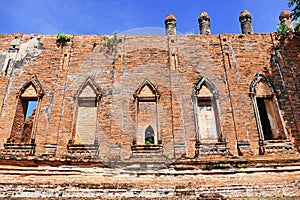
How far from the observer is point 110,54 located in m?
11.5

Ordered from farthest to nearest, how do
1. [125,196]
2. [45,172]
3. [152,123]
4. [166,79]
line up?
[152,123]
[166,79]
[45,172]
[125,196]

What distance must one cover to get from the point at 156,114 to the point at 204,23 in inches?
187

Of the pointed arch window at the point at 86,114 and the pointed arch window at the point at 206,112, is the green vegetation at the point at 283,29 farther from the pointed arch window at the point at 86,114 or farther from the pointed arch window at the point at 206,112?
the pointed arch window at the point at 86,114

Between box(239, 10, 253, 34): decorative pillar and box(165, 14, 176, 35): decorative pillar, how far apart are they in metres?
2.84

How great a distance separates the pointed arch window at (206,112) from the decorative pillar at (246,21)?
3141 mm

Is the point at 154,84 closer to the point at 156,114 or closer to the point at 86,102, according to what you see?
the point at 156,114

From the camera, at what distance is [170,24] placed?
12414 mm

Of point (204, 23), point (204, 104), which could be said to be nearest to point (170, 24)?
point (204, 23)

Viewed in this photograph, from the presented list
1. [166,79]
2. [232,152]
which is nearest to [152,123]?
[166,79]

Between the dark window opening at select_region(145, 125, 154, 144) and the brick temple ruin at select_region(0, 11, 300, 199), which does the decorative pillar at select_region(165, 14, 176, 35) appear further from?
the dark window opening at select_region(145, 125, 154, 144)

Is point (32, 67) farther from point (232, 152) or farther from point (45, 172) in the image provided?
point (232, 152)

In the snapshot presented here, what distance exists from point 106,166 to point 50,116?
2.60 metres

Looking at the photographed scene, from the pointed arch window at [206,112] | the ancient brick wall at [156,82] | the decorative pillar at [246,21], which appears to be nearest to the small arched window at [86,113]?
the ancient brick wall at [156,82]

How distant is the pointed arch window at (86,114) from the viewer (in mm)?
10406
